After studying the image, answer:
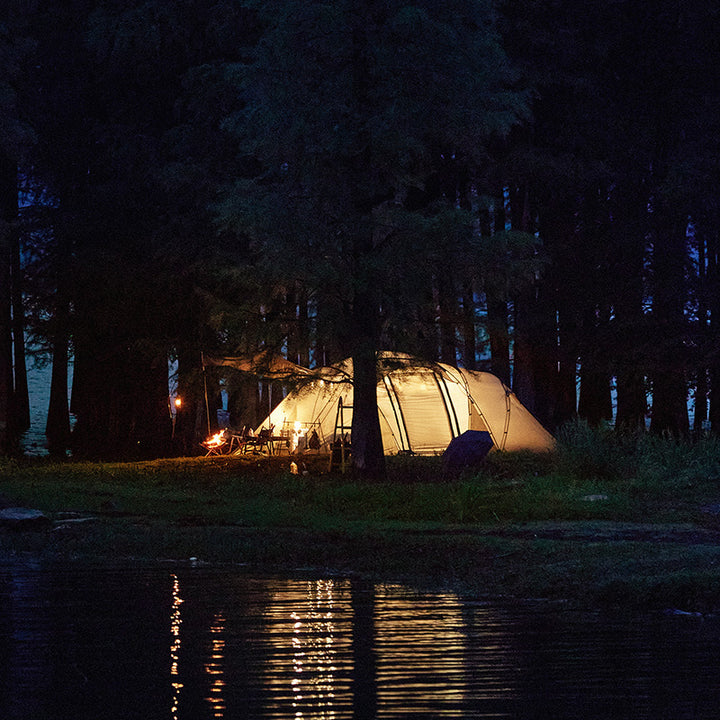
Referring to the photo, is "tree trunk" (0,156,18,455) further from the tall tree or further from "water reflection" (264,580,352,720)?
"water reflection" (264,580,352,720)

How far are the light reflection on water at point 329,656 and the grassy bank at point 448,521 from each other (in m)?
1.15

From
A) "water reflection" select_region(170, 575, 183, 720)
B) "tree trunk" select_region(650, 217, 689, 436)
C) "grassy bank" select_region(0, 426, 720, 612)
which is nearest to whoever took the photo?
"water reflection" select_region(170, 575, 183, 720)

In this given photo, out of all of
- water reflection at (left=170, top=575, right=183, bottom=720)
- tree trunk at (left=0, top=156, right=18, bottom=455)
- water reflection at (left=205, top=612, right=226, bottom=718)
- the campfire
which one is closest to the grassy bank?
water reflection at (left=170, top=575, right=183, bottom=720)

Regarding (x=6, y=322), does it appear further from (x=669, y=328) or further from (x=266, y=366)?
(x=669, y=328)

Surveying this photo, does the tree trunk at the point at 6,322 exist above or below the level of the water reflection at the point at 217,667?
above

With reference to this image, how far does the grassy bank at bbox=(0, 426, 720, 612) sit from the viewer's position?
1071cm

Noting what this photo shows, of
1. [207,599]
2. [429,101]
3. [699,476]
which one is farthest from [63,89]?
[207,599]

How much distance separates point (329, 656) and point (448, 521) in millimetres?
7547

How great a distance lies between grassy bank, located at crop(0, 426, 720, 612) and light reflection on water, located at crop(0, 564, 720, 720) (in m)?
1.15

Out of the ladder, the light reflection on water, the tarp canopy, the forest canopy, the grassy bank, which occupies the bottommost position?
the light reflection on water

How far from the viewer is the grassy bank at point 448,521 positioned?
10711 mm

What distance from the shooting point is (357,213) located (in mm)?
21016

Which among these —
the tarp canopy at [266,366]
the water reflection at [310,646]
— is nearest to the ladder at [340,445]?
the tarp canopy at [266,366]

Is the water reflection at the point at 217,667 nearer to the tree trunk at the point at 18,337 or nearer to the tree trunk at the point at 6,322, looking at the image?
the tree trunk at the point at 18,337
